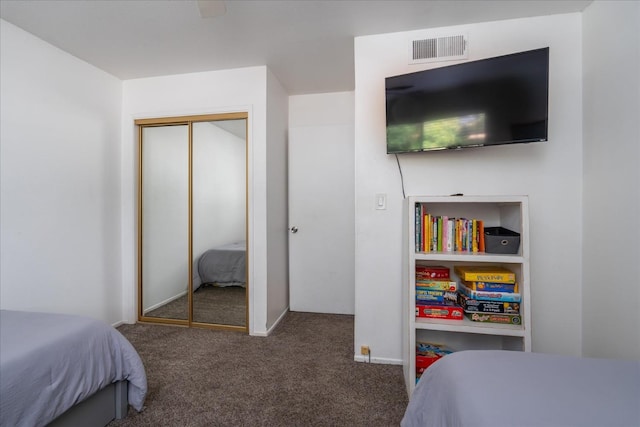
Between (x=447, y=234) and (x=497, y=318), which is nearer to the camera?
(x=497, y=318)

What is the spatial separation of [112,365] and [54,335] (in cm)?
31

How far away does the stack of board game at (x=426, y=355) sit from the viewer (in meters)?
1.79

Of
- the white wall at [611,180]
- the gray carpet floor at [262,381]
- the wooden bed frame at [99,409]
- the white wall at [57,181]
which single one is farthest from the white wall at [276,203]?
the white wall at [611,180]

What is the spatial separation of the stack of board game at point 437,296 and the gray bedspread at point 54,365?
5.39 ft

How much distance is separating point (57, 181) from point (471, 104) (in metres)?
3.06

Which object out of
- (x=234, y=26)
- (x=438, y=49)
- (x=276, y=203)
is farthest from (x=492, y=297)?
(x=234, y=26)

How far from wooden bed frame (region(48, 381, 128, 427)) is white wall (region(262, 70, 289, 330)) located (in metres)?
1.23

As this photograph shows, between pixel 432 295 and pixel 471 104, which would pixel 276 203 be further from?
pixel 471 104

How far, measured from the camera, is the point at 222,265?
285cm

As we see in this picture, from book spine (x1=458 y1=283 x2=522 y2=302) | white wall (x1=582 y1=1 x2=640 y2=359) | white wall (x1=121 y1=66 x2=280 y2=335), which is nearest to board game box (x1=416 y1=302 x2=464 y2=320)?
book spine (x1=458 y1=283 x2=522 y2=302)

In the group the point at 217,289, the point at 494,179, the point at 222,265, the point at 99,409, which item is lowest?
the point at 99,409

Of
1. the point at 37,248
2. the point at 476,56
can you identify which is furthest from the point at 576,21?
the point at 37,248

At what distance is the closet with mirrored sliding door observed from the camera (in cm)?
272

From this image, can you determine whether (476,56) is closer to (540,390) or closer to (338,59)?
(338,59)
